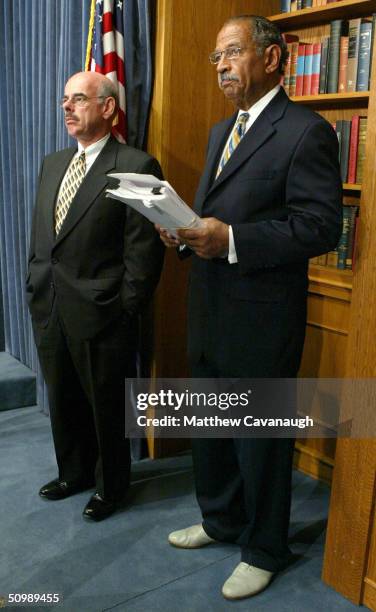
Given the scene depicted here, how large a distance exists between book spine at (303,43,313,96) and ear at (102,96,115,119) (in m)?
0.90

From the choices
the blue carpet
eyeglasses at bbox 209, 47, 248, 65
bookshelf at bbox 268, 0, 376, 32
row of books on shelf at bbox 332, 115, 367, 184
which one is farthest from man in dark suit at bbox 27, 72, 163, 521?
bookshelf at bbox 268, 0, 376, 32

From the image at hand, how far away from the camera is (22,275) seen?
10.6 ft

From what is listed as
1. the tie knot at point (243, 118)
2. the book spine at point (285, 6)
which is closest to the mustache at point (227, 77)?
the tie knot at point (243, 118)

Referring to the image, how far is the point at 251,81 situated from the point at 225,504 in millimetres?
1261

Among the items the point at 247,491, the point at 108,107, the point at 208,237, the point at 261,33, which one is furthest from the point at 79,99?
the point at 247,491

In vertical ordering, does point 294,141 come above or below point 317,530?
above

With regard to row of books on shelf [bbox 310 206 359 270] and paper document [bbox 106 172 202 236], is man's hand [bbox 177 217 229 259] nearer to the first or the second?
paper document [bbox 106 172 202 236]

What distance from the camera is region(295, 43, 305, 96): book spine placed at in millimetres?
2525

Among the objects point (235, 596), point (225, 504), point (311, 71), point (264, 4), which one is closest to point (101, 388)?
point (225, 504)

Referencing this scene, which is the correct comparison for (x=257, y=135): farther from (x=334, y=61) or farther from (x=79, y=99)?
(x=334, y=61)

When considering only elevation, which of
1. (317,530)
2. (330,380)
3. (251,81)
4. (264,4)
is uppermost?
(264,4)

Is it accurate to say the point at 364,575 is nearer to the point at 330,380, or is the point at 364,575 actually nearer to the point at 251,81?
the point at 330,380

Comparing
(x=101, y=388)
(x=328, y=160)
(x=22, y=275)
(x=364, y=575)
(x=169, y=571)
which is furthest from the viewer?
(x=22, y=275)

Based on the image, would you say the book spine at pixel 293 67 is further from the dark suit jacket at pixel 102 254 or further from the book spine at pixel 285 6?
the dark suit jacket at pixel 102 254
